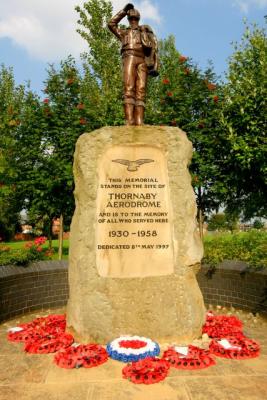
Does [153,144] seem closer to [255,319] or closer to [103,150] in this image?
[103,150]

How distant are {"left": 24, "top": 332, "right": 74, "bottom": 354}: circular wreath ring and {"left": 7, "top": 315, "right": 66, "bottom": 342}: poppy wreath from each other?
19cm

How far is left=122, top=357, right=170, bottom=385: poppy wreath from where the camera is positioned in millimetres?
4148

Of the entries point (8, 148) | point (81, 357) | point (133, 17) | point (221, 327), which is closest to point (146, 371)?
point (81, 357)

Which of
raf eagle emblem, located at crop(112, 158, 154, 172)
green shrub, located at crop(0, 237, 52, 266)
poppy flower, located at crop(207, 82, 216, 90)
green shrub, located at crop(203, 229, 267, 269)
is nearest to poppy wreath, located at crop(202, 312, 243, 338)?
green shrub, located at crop(203, 229, 267, 269)

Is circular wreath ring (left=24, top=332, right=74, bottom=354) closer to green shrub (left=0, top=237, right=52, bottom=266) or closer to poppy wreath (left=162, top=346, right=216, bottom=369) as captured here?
poppy wreath (left=162, top=346, right=216, bottom=369)

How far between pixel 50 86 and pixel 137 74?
879 centimetres

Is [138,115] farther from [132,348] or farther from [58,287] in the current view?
[58,287]

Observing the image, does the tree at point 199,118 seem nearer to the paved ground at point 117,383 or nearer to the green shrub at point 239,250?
the green shrub at point 239,250

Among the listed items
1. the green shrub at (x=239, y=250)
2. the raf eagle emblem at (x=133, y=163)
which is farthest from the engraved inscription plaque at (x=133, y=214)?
the green shrub at (x=239, y=250)

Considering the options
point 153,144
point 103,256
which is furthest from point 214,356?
point 153,144

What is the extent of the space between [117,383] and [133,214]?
2.38 meters

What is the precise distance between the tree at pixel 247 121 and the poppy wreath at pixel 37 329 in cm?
965

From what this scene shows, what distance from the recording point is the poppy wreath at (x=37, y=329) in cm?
580

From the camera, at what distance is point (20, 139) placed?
1443 centimetres
